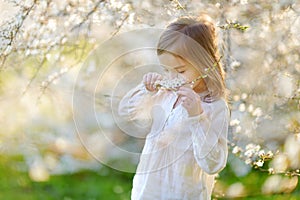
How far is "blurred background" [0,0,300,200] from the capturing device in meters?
2.06

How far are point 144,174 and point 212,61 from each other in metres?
0.31

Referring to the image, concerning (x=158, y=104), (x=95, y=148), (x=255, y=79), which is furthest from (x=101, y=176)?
(x=158, y=104)

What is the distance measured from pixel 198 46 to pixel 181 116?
168 millimetres

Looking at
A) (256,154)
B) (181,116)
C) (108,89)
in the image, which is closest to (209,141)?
(181,116)

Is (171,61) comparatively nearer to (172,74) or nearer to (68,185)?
(172,74)

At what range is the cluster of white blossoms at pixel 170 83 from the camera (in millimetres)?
1706

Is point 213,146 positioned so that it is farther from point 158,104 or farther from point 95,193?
point 95,193

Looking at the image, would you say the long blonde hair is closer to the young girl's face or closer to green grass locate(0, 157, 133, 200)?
the young girl's face

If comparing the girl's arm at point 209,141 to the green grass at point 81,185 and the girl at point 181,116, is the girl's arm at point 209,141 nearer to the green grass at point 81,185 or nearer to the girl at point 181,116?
the girl at point 181,116

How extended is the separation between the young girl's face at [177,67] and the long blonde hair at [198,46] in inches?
0.4

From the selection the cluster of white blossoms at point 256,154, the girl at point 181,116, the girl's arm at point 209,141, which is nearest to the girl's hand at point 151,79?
the girl at point 181,116

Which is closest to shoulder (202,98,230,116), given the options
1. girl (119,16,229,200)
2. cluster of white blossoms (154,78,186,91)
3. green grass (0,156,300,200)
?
girl (119,16,229,200)

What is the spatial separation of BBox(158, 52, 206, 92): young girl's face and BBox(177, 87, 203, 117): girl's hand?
0.04 m

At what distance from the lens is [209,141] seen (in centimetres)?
172
